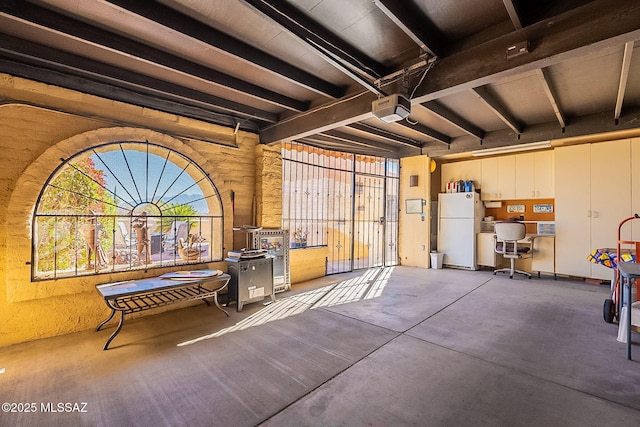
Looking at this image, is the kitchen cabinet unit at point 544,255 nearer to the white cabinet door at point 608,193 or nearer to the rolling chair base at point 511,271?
the rolling chair base at point 511,271

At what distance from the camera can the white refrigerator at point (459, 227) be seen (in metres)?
6.27

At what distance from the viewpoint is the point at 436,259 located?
6.55 metres

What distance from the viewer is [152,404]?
5.97 feet

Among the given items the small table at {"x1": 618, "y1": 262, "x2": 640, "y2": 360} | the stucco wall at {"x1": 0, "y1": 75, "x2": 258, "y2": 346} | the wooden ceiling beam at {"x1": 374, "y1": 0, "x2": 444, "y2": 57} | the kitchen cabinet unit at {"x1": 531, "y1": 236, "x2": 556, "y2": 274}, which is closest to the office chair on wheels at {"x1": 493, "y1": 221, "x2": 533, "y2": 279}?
the kitchen cabinet unit at {"x1": 531, "y1": 236, "x2": 556, "y2": 274}

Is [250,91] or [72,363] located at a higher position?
[250,91]

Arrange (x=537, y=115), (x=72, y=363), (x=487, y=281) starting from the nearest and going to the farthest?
1. (x=72, y=363)
2. (x=537, y=115)
3. (x=487, y=281)

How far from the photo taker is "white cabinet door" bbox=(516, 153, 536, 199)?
5941 mm

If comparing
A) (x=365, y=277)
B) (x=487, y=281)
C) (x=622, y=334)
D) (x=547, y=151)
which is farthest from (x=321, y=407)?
Answer: (x=547, y=151)

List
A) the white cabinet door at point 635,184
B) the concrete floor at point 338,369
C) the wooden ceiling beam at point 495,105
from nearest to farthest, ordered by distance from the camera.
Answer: the concrete floor at point 338,369, the wooden ceiling beam at point 495,105, the white cabinet door at point 635,184

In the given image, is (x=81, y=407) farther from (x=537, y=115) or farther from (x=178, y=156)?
(x=537, y=115)

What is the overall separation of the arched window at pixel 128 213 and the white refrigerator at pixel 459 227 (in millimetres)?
5143

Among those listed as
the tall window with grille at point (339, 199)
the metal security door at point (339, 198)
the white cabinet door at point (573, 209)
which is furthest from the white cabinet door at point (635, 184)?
the metal security door at point (339, 198)

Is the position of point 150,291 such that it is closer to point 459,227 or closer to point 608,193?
point 459,227

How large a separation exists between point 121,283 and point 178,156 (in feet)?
5.77
